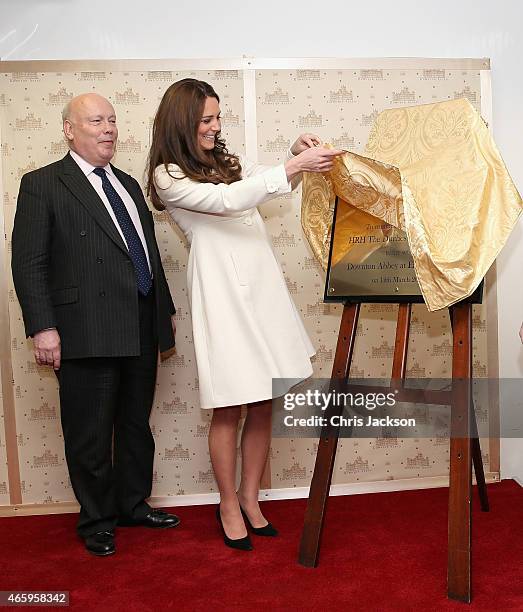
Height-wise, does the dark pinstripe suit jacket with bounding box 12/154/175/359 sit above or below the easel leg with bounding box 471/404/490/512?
above

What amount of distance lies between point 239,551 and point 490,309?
1.55 m

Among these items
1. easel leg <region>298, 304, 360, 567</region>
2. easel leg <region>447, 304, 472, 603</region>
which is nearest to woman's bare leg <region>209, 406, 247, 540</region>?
easel leg <region>298, 304, 360, 567</region>

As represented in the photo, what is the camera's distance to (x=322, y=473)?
2334 mm

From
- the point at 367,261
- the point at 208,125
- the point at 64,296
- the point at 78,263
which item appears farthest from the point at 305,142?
the point at 64,296

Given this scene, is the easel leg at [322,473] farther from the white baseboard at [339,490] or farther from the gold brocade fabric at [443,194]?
the white baseboard at [339,490]

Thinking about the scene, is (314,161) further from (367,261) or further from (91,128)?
(91,128)

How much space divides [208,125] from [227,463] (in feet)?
3.91

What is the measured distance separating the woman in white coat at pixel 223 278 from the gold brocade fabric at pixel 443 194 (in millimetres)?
304

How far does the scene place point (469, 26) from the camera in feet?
10.2

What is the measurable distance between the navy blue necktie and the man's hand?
358mm

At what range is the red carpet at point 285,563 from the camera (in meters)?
2.13

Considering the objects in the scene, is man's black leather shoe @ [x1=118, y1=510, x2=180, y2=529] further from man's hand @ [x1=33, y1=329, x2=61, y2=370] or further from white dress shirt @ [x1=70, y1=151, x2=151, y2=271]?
white dress shirt @ [x1=70, y1=151, x2=151, y2=271]

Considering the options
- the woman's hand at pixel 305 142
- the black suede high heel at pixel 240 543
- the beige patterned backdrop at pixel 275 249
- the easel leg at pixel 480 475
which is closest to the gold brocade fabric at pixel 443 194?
the woman's hand at pixel 305 142

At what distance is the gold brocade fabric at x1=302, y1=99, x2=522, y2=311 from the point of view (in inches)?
78.9
